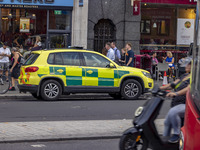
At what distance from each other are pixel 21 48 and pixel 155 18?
6567mm

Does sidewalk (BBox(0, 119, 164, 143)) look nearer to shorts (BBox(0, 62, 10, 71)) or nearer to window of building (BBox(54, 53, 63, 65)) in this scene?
window of building (BBox(54, 53, 63, 65))

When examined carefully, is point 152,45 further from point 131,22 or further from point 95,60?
point 95,60

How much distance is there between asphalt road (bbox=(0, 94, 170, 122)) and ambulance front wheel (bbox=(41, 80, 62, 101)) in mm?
244

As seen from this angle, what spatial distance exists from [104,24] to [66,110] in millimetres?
11431

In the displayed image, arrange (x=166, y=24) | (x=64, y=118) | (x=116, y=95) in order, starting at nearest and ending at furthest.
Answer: (x=64, y=118) < (x=116, y=95) < (x=166, y=24)

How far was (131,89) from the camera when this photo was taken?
A: 50.6 feet

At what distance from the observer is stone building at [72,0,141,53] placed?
22.4 meters

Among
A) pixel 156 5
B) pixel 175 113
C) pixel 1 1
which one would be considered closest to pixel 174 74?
pixel 156 5

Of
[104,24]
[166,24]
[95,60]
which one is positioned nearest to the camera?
[95,60]

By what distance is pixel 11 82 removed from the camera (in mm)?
17609

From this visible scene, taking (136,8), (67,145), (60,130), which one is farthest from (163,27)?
(67,145)

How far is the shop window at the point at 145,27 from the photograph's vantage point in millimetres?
23500

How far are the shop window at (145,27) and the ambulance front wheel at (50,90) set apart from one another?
9756mm

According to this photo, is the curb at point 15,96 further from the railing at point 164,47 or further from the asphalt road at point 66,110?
the railing at point 164,47
